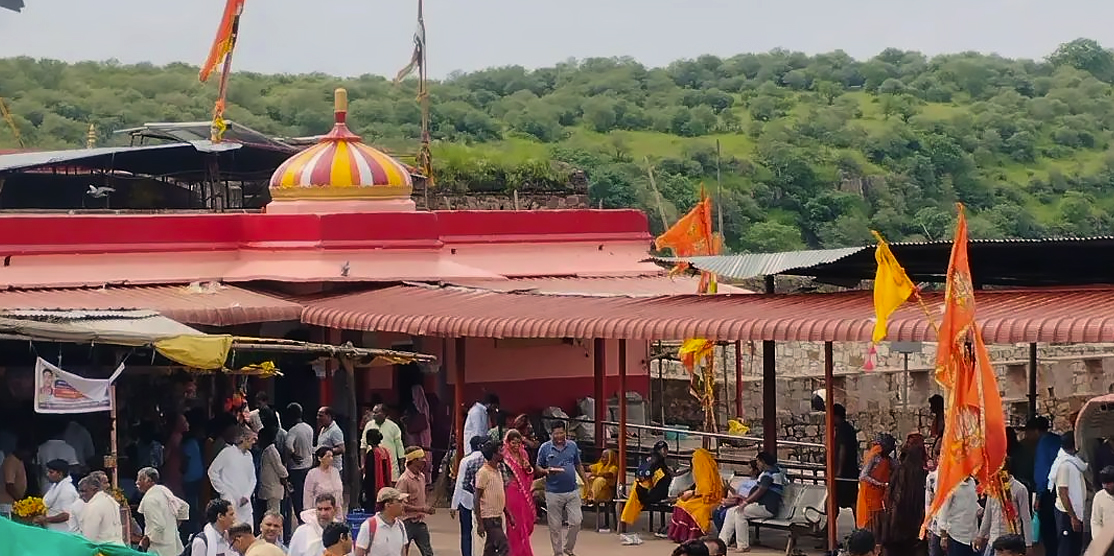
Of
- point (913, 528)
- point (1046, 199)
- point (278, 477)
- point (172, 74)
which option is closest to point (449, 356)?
point (278, 477)

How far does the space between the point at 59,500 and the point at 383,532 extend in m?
2.23

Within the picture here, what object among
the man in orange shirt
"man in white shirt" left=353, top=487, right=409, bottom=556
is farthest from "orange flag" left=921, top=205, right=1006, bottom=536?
the man in orange shirt

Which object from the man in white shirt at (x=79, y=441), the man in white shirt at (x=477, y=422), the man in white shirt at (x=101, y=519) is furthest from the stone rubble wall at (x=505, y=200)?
the man in white shirt at (x=101, y=519)

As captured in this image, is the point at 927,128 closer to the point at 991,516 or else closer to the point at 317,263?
the point at 317,263

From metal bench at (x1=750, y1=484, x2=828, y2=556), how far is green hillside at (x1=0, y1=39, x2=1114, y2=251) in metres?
41.8

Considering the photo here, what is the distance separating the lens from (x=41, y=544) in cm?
1066

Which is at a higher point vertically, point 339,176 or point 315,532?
Result: point 339,176

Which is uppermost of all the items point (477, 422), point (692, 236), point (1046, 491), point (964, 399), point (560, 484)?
point (692, 236)

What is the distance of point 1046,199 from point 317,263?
6092 cm

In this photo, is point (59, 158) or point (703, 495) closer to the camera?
point (703, 495)

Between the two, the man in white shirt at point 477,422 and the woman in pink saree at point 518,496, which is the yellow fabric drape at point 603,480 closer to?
the man in white shirt at point 477,422

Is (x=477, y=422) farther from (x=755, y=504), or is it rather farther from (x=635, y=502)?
(x=755, y=504)

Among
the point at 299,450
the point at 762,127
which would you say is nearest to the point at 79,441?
the point at 299,450

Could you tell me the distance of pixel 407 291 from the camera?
73.8ft
